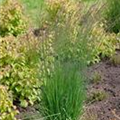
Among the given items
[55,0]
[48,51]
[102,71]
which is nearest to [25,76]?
[48,51]

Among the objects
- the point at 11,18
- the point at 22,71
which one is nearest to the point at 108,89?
the point at 22,71

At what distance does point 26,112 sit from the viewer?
5.84 meters

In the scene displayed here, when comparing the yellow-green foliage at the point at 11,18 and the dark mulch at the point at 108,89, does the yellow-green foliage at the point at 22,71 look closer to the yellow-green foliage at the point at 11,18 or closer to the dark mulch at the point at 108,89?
the dark mulch at the point at 108,89

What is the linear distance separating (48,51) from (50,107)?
21.1 inches

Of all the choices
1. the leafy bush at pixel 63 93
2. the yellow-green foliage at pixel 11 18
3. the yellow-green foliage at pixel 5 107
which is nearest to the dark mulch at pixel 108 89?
the leafy bush at pixel 63 93

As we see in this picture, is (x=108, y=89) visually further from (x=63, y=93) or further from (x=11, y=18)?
(x=11, y=18)

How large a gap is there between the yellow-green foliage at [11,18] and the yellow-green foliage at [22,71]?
1.55 metres

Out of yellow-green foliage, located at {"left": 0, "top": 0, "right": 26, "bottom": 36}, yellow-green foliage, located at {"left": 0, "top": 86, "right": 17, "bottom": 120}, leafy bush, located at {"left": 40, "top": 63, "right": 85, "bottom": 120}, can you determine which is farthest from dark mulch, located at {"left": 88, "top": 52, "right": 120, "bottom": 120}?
yellow-green foliage, located at {"left": 0, "top": 0, "right": 26, "bottom": 36}

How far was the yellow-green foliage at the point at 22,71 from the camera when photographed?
19.4 ft

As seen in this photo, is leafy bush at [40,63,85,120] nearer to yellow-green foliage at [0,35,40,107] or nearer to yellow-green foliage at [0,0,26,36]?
yellow-green foliage at [0,35,40,107]

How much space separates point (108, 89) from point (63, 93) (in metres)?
1.66

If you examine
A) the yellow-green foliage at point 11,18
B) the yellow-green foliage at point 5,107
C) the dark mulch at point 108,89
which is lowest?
the dark mulch at point 108,89

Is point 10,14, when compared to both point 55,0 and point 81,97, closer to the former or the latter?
point 55,0

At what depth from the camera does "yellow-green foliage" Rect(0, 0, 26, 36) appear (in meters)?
7.69
